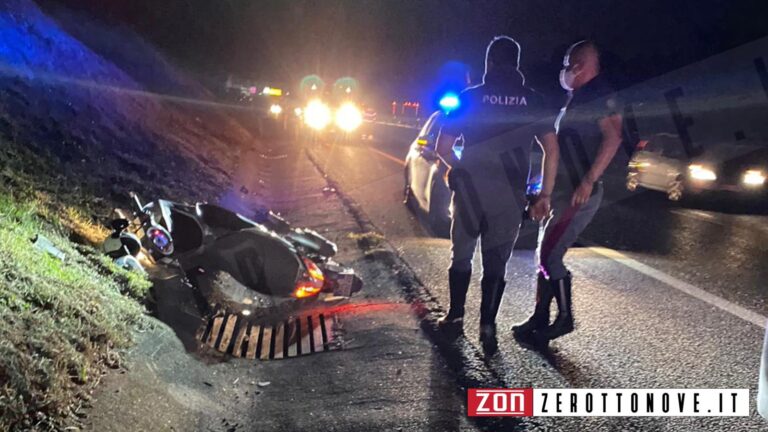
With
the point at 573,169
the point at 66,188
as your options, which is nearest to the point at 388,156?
the point at 66,188

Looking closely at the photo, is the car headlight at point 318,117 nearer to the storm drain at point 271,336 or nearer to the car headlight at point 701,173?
the car headlight at point 701,173

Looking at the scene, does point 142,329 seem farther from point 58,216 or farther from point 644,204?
point 644,204

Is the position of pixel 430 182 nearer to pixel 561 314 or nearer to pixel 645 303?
pixel 645 303

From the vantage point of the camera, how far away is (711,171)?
10.7 metres

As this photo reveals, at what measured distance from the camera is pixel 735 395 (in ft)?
10.7

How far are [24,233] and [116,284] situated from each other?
2.41 ft

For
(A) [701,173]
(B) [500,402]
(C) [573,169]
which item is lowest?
(B) [500,402]

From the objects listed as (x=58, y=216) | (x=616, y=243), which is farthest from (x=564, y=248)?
(x=58, y=216)

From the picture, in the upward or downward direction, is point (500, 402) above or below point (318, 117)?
below

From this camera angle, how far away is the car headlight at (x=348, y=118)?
23.7 m

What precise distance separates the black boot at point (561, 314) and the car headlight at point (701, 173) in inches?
319

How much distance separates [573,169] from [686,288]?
7.00 feet

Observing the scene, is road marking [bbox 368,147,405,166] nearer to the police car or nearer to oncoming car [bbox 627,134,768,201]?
oncoming car [bbox 627,134,768,201]

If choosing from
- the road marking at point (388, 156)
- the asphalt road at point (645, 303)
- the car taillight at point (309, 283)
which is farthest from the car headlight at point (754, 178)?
the car taillight at point (309, 283)
